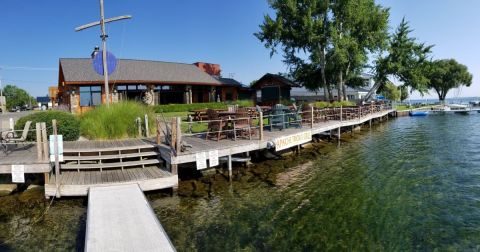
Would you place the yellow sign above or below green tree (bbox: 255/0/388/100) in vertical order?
below

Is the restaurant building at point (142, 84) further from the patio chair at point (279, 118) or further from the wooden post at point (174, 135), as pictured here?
the wooden post at point (174, 135)

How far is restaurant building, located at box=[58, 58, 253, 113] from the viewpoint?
27078mm

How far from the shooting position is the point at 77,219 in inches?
290

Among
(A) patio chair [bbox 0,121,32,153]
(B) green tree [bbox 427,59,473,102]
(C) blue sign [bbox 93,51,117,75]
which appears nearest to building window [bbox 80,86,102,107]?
(C) blue sign [bbox 93,51,117,75]

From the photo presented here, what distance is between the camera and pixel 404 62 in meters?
36.4

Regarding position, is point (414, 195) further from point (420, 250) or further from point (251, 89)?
point (251, 89)

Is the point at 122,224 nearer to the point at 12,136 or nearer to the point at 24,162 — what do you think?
the point at 24,162

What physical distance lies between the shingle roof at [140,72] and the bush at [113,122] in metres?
14.8

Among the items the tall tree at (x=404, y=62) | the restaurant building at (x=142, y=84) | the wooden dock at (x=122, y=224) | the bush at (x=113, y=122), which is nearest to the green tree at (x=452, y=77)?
the tall tree at (x=404, y=62)

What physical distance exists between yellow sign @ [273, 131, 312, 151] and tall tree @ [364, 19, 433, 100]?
2498 centimetres

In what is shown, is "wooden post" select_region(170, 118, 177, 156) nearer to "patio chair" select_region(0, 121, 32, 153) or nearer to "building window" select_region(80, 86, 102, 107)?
"patio chair" select_region(0, 121, 32, 153)

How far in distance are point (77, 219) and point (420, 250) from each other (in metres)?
6.82

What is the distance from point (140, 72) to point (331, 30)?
18134mm

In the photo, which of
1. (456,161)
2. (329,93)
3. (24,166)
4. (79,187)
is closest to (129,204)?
(79,187)
